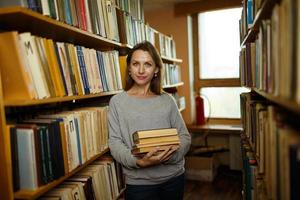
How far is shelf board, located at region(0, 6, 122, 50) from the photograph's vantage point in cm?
105

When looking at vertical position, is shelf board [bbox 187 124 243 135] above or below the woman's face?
below

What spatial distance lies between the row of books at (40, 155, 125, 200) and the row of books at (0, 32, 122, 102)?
476 millimetres

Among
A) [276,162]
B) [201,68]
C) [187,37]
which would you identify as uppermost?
[187,37]

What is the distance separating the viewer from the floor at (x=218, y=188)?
2.99 metres

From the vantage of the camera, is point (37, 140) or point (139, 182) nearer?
point (37, 140)

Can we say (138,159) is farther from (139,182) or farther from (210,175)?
(210,175)

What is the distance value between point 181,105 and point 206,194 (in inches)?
47.0

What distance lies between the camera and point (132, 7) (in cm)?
246

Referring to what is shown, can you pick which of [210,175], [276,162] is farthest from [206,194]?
[276,162]

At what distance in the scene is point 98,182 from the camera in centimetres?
167

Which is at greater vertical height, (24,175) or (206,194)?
(24,175)

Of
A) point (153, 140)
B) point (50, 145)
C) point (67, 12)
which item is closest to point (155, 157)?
point (153, 140)

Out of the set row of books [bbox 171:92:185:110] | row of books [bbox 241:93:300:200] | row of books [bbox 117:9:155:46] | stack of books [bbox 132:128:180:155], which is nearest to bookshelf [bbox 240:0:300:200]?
row of books [bbox 241:93:300:200]

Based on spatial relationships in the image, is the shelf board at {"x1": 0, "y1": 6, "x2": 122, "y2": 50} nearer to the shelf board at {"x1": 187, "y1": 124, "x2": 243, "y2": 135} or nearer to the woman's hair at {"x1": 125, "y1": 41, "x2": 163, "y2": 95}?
the woman's hair at {"x1": 125, "y1": 41, "x2": 163, "y2": 95}
